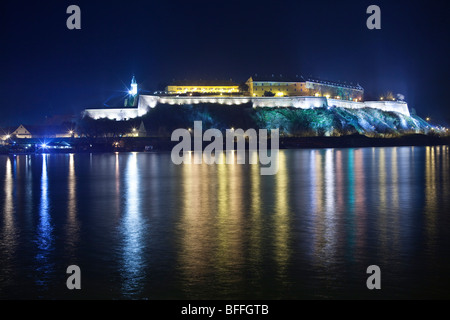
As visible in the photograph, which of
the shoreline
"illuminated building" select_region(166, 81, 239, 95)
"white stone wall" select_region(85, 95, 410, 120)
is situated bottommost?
the shoreline

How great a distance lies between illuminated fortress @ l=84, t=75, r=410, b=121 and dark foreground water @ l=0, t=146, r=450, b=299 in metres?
41.3

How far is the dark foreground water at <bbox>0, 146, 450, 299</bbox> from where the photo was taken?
5168mm

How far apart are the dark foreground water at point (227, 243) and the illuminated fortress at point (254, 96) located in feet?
136

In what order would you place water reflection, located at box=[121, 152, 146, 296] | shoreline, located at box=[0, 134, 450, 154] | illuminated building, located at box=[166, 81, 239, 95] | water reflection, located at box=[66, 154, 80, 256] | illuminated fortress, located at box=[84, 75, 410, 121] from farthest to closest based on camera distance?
illuminated building, located at box=[166, 81, 239, 95] < illuminated fortress, located at box=[84, 75, 410, 121] < shoreline, located at box=[0, 134, 450, 154] < water reflection, located at box=[66, 154, 80, 256] < water reflection, located at box=[121, 152, 146, 296]

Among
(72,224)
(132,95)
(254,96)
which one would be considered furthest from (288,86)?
(72,224)

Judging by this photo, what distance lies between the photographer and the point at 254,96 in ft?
191

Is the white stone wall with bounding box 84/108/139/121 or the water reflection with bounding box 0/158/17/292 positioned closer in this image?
the water reflection with bounding box 0/158/17/292

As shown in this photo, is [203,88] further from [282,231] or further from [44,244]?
[44,244]

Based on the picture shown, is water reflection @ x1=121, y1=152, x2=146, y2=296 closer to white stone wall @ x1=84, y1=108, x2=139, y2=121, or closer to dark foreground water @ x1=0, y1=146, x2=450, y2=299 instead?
dark foreground water @ x1=0, y1=146, x2=450, y2=299

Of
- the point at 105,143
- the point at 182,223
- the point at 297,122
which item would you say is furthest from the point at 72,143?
the point at 182,223

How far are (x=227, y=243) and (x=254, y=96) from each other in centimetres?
5206

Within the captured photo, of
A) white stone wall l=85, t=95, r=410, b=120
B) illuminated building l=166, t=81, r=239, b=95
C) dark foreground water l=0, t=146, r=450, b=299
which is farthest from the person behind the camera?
illuminated building l=166, t=81, r=239, b=95

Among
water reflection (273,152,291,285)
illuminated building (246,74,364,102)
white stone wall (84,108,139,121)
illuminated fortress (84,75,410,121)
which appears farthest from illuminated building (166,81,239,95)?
water reflection (273,152,291,285)
